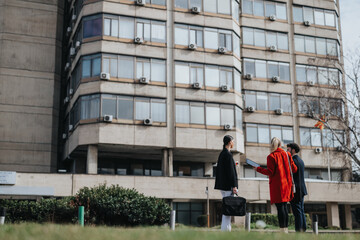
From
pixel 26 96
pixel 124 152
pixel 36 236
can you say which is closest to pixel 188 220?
pixel 124 152

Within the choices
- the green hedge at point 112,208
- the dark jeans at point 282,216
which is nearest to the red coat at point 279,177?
the dark jeans at point 282,216

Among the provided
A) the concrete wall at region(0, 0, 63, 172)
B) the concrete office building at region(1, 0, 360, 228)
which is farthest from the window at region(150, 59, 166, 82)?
the concrete wall at region(0, 0, 63, 172)

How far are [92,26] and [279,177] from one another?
27648 mm

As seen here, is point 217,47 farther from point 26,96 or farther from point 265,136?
point 26,96

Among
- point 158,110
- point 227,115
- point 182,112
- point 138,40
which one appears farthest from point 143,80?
point 227,115

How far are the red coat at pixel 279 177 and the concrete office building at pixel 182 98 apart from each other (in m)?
23.1

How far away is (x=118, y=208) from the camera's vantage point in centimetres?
2359

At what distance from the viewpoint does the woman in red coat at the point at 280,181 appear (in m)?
10.3

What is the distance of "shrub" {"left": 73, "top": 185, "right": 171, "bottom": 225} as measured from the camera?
23453 millimetres

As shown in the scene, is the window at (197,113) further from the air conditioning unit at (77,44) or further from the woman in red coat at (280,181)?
the woman in red coat at (280,181)

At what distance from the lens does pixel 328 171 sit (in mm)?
43594

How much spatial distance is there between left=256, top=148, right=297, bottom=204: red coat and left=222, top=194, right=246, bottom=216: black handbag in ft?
2.86

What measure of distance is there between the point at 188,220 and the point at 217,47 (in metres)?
13.9

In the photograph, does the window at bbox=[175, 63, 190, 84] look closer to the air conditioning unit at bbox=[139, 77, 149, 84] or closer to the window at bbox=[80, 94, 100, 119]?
the air conditioning unit at bbox=[139, 77, 149, 84]
